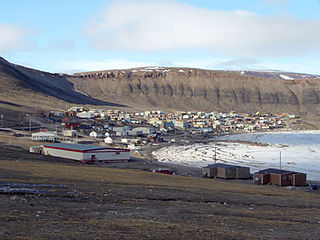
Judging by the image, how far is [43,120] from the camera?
263ft

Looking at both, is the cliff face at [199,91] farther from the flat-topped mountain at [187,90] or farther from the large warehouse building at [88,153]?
the large warehouse building at [88,153]

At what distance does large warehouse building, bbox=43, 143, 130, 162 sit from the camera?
3906 cm

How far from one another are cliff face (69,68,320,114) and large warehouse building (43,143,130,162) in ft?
379

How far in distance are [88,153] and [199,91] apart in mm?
140224

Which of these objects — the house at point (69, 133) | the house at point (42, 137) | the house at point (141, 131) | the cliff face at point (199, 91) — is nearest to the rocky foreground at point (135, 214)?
the house at point (42, 137)

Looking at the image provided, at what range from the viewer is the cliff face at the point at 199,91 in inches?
6575

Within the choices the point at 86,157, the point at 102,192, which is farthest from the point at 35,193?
the point at 86,157

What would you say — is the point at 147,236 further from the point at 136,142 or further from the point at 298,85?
the point at 298,85

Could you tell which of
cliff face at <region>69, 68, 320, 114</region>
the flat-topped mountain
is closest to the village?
the flat-topped mountain

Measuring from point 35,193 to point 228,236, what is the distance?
7.65 m

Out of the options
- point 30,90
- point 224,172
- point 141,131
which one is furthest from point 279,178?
point 30,90

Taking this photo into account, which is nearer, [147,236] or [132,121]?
[147,236]

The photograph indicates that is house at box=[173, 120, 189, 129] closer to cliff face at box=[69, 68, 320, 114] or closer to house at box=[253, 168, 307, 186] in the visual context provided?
cliff face at box=[69, 68, 320, 114]

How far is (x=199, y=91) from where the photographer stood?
177 m
